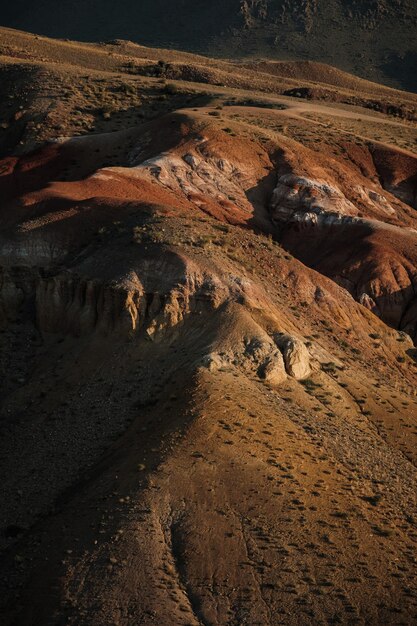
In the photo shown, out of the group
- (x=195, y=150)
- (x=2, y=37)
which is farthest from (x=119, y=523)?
(x=2, y=37)

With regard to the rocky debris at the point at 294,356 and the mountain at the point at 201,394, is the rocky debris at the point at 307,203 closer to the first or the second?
the mountain at the point at 201,394

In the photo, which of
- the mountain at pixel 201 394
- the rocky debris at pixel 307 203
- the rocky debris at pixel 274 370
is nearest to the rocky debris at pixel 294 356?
the mountain at pixel 201 394

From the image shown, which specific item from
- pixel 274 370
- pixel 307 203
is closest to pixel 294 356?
pixel 274 370

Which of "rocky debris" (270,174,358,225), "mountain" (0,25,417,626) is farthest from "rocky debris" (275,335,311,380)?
"rocky debris" (270,174,358,225)

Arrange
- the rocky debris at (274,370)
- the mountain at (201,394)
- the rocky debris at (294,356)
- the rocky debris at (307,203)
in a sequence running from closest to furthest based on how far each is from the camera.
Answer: the mountain at (201,394) → the rocky debris at (274,370) → the rocky debris at (294,356) → the rocky debris at (307,203)

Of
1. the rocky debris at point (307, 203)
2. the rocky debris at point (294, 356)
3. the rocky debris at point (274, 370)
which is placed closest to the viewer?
the rocky debris at point (274, 370)

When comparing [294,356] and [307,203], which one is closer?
[294,356]

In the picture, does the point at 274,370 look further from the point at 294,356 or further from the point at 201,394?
the point at 201,394

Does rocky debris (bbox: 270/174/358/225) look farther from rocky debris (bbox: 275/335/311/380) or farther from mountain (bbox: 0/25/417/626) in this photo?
rocky debris (bbox: 275/335/311/380)
